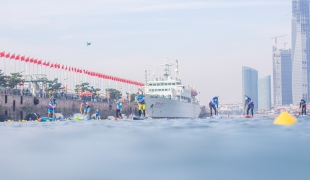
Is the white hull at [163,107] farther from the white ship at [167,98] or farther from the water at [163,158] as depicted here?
the water at [163,158]

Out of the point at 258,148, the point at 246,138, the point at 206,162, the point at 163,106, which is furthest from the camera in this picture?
the point at 163,106

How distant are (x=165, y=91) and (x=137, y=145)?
92240 millimetres

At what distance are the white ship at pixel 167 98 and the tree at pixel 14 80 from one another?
22.7 metres

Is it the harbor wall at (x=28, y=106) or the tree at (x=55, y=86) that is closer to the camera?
the harbor wall at (x=28, y=106)

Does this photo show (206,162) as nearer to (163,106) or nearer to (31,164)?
(31,164)

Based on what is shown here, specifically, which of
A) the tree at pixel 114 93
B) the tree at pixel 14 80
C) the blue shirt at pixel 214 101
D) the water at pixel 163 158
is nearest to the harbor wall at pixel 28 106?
the tree at pixel 14 80

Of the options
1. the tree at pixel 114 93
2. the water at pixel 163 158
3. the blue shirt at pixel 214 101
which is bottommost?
the water at pixel 163 158

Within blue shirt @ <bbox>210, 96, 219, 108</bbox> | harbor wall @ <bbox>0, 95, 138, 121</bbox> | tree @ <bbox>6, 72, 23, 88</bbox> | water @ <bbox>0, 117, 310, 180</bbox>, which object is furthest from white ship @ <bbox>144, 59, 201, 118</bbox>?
water @ <bbox>0, 117, 310, 180</bbox>

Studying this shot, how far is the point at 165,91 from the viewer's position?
10181 centimetres

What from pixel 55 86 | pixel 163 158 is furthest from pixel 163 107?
pixel 163 158

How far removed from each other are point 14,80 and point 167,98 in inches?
1133

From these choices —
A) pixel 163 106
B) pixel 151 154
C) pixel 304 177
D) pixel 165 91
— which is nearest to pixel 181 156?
pixel 151 154

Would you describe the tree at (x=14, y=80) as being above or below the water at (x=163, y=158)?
above

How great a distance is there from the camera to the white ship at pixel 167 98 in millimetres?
91375
